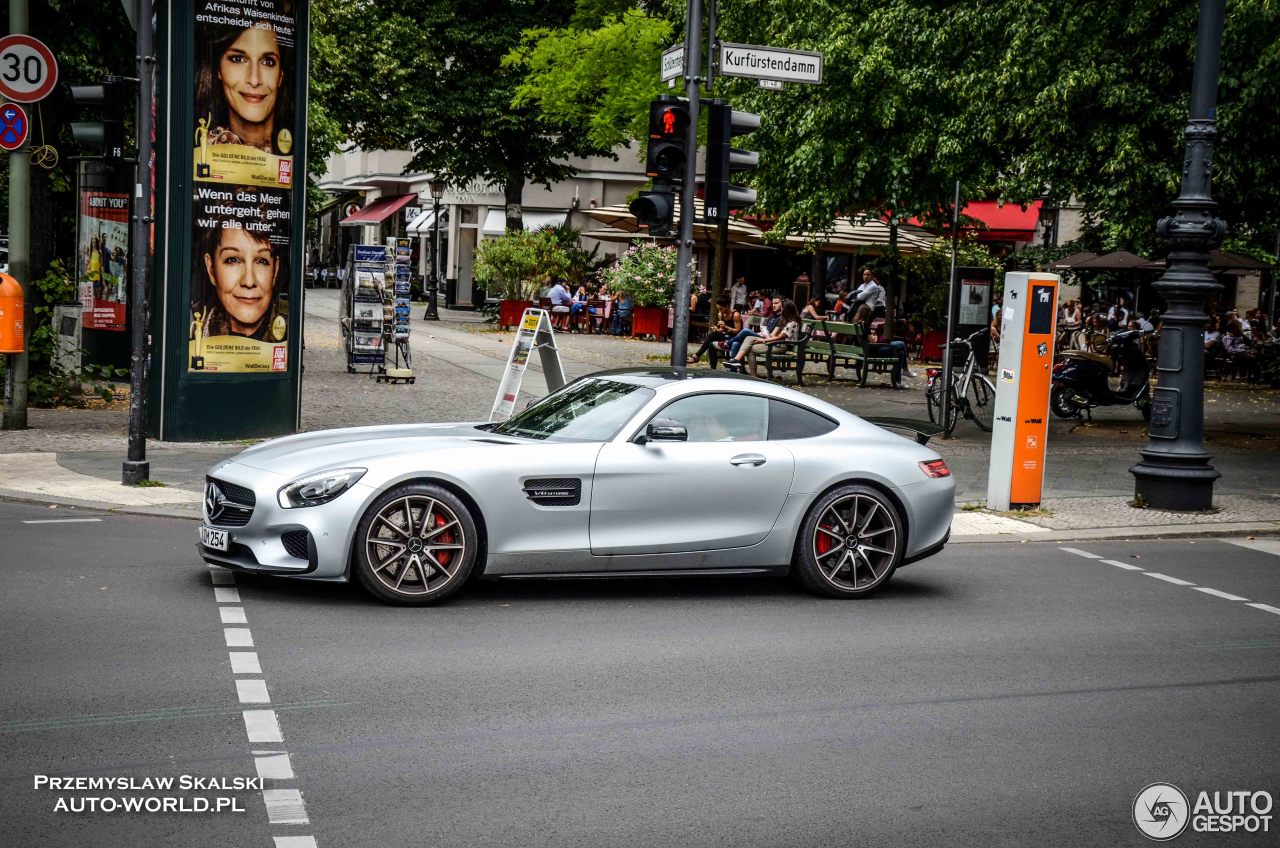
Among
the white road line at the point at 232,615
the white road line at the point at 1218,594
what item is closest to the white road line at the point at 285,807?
the white road line at the point at 232,615

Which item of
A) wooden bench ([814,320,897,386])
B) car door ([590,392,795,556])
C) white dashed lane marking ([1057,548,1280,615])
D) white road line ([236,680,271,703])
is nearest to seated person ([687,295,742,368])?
wooden bench ([814,320,897,386])

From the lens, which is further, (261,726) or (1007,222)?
(1007,222)

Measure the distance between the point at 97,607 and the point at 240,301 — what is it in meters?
7.62

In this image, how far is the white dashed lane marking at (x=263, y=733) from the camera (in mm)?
4738

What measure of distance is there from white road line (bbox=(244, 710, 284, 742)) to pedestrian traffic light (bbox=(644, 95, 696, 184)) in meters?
7.24

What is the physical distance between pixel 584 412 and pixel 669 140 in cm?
410

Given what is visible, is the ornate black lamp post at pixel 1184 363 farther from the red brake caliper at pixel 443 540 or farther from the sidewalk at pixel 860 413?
the red brake caliper at pixel 443 540

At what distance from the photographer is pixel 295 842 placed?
454cm

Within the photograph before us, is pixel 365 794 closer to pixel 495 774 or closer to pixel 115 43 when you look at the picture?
pixel 495 774

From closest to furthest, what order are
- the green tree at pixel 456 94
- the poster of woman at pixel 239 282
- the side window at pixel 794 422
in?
the side window at pixel 794 422, the poster of woman at pixel 239 282, the green tree at pixel 456 94

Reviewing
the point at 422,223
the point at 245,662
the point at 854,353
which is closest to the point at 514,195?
the point at 422,223

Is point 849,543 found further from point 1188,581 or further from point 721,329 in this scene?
point 721,329

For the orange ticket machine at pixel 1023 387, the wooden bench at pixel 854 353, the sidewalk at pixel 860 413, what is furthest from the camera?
the wooden bench at pixel 854 353

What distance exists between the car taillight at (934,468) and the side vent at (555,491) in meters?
2.30
